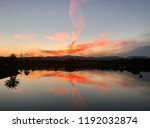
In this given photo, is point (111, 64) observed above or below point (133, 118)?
above

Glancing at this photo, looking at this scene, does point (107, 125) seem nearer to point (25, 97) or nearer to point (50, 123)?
point (50, 123)

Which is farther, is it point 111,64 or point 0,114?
point 111,64

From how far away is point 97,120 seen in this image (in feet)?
15.9

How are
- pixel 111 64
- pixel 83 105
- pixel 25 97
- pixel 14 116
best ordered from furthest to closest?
pixel 111 64 < pixel 25 97 < pixel 83 105 < pixel 14 116

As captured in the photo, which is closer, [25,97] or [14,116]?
[14,116]

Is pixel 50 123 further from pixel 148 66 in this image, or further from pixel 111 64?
pixel 111 64

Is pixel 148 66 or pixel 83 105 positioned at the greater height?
pixel 148 66

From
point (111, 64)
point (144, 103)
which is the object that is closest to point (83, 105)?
point (144, 103)

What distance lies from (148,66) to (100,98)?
2494 centimetres

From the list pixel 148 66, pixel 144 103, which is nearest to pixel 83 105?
pixel 144 103

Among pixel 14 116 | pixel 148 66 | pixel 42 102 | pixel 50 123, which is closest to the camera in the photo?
pixel 50 123

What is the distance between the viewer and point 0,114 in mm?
5238

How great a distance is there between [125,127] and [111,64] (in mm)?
43856

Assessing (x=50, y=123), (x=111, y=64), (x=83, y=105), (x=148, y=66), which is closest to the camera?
(x=50, y=123)
